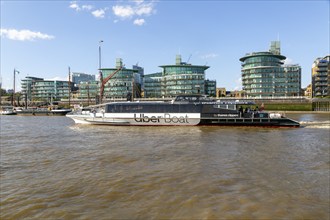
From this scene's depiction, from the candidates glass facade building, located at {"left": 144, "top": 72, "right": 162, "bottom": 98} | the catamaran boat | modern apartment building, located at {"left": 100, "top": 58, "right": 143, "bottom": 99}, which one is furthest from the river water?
glass facade building, located at {"left": 144, "top": 72, "right": 162, "bottom": 98}

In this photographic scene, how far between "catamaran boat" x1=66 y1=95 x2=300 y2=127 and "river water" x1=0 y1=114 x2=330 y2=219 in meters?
20.1

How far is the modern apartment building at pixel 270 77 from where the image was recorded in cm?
13025

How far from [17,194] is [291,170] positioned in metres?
14.9

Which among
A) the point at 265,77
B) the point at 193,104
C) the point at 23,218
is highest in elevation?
the point at 265,77

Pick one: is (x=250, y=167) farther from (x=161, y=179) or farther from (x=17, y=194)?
(x=17, y=194)

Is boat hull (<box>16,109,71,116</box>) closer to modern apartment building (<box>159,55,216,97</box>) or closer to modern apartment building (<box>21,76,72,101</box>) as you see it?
modern apartment building (<box>159,55,216,97</box>)

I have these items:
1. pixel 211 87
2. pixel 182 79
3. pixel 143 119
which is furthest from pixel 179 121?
pixel 211 87

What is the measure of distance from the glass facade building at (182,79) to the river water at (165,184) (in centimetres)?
12640

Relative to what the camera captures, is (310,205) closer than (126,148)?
Yes

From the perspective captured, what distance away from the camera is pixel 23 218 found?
884cm

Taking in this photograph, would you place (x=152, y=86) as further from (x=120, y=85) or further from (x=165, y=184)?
(x=165, y=184)

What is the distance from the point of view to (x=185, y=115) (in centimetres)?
4225

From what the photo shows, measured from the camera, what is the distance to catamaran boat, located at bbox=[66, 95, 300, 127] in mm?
40438

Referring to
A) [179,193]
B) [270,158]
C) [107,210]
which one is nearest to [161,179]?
[179,193]
